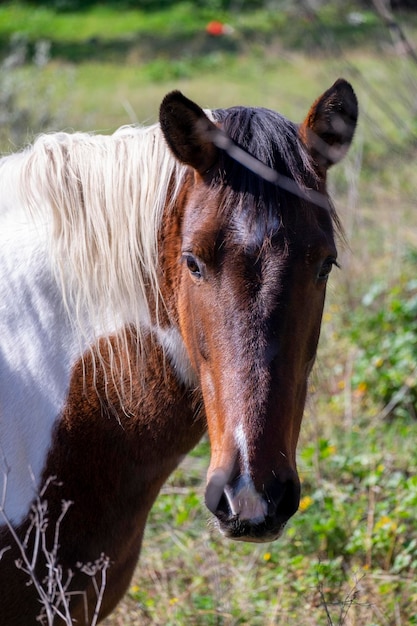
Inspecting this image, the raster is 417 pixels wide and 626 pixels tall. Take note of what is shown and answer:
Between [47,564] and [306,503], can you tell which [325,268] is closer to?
[47,564]

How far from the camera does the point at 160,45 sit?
17.9 meters

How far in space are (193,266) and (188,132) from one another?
0.38 m

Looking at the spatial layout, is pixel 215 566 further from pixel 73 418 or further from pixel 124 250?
pixel 124 250

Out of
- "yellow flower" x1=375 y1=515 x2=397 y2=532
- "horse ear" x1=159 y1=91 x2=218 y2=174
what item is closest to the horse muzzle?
"horse ear" x1=159 y1=91 x2=218 y2=174

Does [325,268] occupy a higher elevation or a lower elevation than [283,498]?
higher

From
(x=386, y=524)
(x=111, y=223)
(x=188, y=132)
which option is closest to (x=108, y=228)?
(x=111, y=223)

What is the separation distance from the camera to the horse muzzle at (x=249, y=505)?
1.88 m

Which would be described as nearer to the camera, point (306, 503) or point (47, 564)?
point (47, 564)

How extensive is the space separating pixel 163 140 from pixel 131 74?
557 inches

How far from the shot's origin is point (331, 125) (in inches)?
91.7

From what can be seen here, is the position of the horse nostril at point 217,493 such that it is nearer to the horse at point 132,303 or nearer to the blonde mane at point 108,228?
the horse at point 132,303

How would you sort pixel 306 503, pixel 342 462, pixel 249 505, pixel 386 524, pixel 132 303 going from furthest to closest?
1. pixel 342 462
2. pixel 306 503
3. pixel 386 524
4. pixel 132 303
5. pixel 249 505

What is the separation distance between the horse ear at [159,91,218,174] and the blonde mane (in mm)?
99

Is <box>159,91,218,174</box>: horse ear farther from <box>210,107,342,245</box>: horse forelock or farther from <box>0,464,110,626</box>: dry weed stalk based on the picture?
<box>0,464,110,626</box>: dry weed stalk
